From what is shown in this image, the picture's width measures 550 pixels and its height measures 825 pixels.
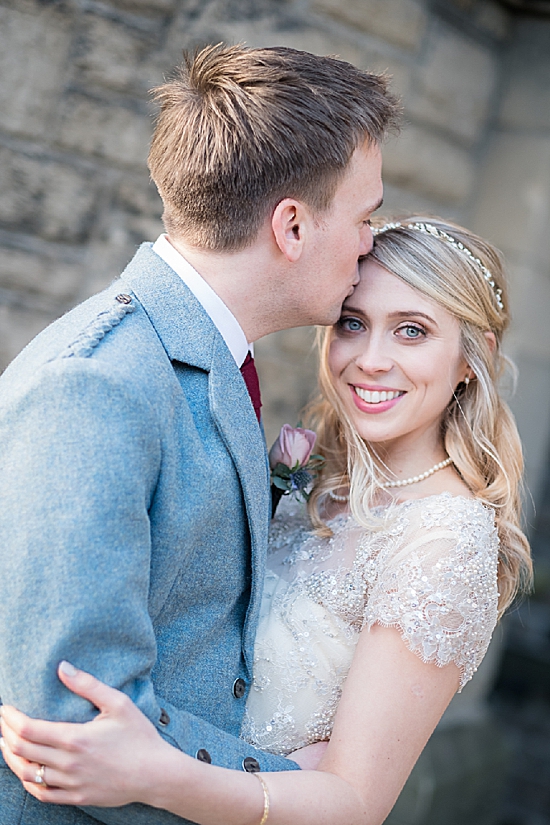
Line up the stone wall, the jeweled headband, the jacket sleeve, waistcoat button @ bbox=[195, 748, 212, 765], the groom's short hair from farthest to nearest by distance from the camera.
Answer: the stone wall < the jeweled headband < the groom's short hair < waistcoat button @ bbox=[195, 748, 212, 765] < the jacket sleeve

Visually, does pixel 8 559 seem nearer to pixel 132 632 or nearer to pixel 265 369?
pixel 132 632

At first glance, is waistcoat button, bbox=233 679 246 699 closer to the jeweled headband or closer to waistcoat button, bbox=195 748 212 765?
waistcoat button, bbox=195 748 212 765

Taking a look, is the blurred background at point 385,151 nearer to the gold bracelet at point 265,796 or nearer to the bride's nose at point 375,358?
the bride's nose at point 375,358

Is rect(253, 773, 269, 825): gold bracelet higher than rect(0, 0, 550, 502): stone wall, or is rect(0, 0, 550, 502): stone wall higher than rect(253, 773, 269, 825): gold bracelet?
rect(0, 0, 550, 502): stone wall

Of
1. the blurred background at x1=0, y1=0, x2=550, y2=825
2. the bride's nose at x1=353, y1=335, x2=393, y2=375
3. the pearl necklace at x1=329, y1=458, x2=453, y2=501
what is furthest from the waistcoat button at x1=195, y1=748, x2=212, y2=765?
the blurred background at x1=0, y1=0, x2=550, y2=825

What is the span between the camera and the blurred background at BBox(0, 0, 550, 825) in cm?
296

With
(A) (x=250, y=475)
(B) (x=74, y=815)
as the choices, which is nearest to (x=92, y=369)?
(A) (x=250, y=475)

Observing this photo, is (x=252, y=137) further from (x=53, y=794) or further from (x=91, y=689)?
(x=53, y=794)

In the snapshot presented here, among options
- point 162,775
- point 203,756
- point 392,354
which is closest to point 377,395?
point 392,354

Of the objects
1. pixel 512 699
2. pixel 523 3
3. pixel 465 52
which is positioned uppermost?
pixel 523 3

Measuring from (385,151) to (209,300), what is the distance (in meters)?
2.04

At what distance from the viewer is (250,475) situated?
1.77 metres

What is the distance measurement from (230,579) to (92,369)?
22.0 inches

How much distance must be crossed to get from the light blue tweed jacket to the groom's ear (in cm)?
26
